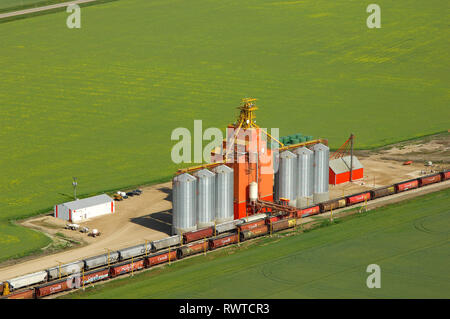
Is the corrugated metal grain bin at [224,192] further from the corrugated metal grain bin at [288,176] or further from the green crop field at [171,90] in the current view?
the green crop field at [171,90]

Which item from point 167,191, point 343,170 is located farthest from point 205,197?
point 343,170

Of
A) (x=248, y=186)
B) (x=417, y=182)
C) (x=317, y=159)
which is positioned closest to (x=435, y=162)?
(x=417, y=182)

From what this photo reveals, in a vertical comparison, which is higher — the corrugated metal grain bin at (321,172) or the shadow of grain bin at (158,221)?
the corrugated metal grain bin at (321,172)

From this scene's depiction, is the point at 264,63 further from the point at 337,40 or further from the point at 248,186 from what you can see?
the point at 248,186

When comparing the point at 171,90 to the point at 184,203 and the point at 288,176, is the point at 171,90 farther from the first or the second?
the point at 184,203

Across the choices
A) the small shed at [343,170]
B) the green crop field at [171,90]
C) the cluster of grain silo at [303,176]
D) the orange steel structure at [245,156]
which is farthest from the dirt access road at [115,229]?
the small shed at [343,170]

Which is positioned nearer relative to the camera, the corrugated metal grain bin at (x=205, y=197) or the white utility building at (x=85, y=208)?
the corrugated metal grain bin at (x=205, y=197)
